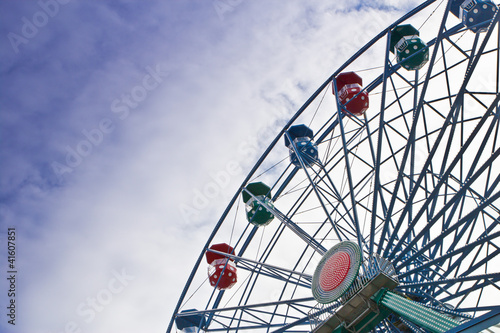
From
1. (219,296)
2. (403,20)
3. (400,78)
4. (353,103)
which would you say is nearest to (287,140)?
(353,103)

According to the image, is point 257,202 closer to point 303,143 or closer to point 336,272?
point 303,143

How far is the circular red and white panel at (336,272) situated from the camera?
1116 centimetres

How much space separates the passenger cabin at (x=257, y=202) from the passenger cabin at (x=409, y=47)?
24.9ft

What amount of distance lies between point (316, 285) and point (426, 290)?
3.86m

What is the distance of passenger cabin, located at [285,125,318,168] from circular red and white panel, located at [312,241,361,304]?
5.53 meters

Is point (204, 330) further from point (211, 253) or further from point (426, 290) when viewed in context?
point (426, 290)

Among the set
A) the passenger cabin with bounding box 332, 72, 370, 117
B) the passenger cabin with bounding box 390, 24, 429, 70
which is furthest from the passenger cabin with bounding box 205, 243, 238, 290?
the passenger cabin with bounding box 390, 24, 429, 70

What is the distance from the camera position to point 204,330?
17.6 m

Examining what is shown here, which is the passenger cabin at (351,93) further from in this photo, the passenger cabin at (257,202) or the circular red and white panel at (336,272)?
the circular red and white panel at (336,272)

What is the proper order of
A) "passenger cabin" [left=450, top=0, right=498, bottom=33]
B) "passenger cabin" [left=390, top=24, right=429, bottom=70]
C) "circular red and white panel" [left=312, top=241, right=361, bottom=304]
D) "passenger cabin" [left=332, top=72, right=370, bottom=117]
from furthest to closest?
"passenger cabin" [left=332, top=72, right=370, bottom=117] → "passenger cabin" [left=390, top=24, right=429, bottom=70] → "passenger cabin" [left=450, top=0, right=498, bottom=33] → "circular red and white panel" [left=312, top=241, right=361, bottom=304]

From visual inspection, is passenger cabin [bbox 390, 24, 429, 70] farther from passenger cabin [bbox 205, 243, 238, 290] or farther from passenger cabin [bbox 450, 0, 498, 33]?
passenger cabin [bbox 205, 243, 238, 290]

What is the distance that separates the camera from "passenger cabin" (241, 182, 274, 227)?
17906 mm

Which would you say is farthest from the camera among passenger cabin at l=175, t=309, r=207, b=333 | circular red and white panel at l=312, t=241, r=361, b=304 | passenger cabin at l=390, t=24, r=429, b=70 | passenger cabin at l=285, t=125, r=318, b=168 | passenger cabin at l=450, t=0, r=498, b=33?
passenger cabin at l=175, t=309, r=207, b=333

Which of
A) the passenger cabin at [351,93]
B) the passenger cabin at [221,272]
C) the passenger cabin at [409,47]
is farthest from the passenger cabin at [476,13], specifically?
the passenger cabin at [221,272]
